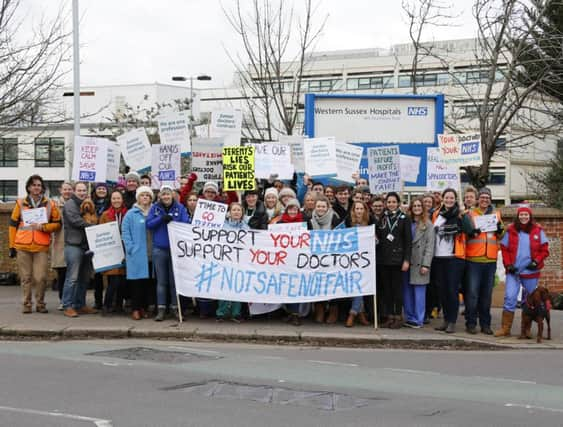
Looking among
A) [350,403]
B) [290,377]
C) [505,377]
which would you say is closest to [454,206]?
[505,377]

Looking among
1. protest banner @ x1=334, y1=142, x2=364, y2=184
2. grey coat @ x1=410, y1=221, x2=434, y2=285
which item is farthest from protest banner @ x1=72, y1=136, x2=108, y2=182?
grey coat @ x1=410, y1=221, x2=434, y2=285

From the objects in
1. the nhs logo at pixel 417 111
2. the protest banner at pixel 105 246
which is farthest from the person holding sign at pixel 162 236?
the nhs logo at pixel 417 111

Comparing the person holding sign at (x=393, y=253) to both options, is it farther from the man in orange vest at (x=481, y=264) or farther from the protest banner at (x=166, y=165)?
the protest banner at (x=166, y=165)

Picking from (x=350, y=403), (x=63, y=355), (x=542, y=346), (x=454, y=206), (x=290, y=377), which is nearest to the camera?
(x=350, y=403)

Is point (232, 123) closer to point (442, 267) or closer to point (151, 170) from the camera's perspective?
point (151, 170)

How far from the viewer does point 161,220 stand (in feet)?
42.0

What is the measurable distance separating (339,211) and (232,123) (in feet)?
10.5

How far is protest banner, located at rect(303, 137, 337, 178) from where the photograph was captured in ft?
48.5

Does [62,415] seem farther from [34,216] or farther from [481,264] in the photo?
[481,264]

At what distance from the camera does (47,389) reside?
26.6ft

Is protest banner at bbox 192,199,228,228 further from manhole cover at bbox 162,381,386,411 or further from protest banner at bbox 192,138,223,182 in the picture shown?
manhole cover at bbox 162,381,386,411

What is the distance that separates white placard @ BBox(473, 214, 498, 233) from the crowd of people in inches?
1.8

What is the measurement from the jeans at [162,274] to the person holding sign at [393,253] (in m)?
3.17

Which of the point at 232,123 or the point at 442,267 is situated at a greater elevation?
the point at 232,123
